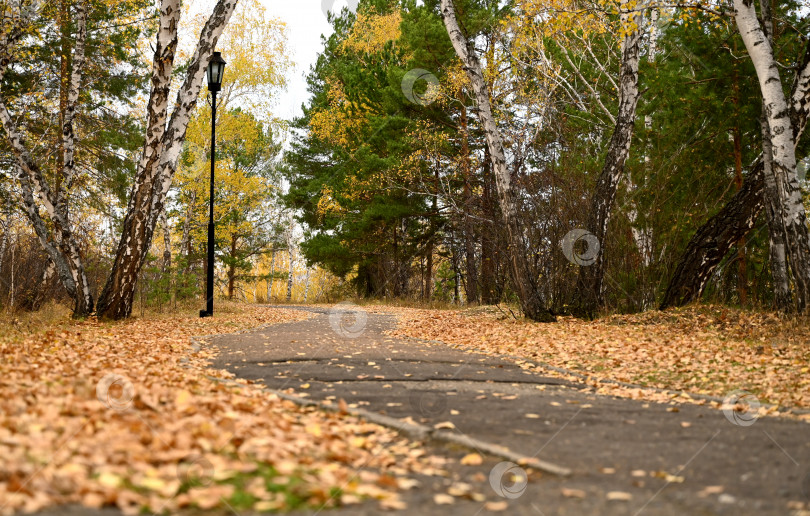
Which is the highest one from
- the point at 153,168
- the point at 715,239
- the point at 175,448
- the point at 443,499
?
the point at 153,168

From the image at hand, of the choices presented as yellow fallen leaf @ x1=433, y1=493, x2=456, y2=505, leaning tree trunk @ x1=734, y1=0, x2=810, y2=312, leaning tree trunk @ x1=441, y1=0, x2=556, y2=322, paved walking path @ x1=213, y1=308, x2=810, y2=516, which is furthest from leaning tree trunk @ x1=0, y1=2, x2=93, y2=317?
leaning tree trunk @ x1=734, y1=0, x2=810, y2=312

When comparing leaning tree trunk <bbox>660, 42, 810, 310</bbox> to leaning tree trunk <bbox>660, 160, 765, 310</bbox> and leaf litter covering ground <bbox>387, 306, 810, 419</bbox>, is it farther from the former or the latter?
leaf litter covering ground <bbox>387, 306, 810, 419</bbox>

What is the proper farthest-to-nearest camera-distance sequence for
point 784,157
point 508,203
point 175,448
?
point 508,203 → point 784,157 → point 175,448

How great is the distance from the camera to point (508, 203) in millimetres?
12000

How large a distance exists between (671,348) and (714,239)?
393 cm

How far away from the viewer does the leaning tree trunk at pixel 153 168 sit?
10.9 metres

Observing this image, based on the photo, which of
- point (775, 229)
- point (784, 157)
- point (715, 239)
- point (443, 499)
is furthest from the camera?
point (715, 239)

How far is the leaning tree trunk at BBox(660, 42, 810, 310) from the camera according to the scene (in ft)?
34.2

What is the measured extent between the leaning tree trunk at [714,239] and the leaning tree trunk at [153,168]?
9519 mm

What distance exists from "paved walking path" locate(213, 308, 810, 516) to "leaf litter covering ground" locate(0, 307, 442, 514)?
319mm

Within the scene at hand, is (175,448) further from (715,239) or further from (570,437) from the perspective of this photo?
(715,239)

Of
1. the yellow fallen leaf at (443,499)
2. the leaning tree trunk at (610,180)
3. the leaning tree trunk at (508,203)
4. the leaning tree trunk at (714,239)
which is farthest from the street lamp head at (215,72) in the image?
the yellow fallen leaf at (443,499)

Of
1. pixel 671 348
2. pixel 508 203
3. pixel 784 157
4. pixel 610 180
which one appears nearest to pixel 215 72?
pixel 508 203

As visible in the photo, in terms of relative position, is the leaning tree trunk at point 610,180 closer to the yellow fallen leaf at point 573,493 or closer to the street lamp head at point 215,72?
the street lamp head at point 215,72
